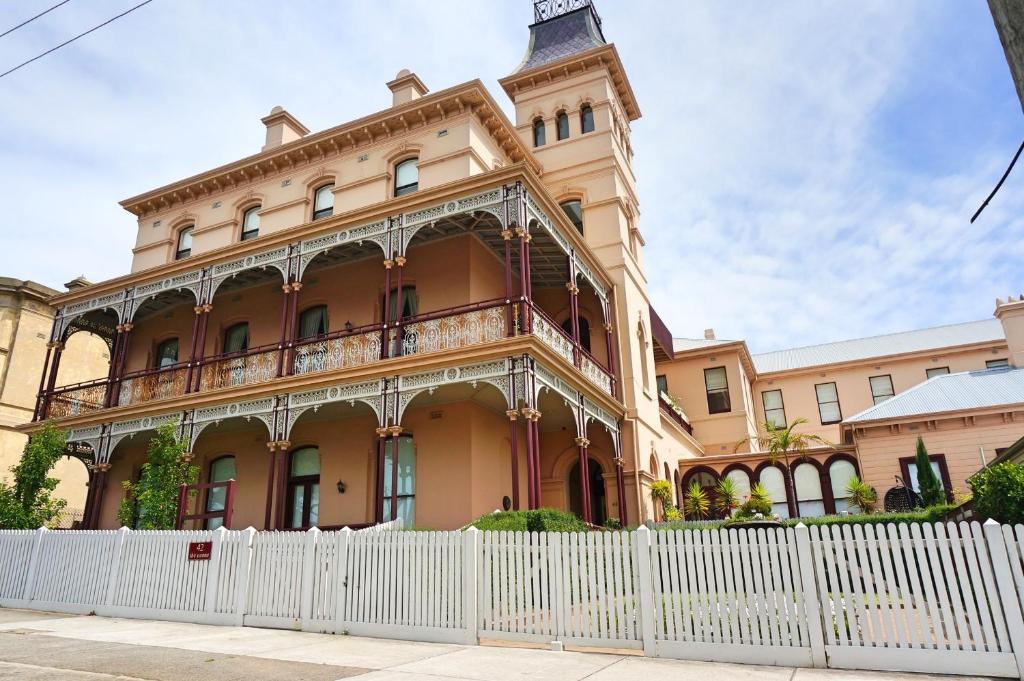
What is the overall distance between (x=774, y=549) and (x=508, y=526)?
507 centimetres

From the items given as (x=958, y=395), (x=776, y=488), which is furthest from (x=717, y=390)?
(x=958, y=395)

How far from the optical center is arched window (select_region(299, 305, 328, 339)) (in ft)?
64.1

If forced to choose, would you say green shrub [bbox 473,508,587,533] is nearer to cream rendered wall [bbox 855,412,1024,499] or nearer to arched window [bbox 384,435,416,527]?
arched window [bbox 384,435,416,527]

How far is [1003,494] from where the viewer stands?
31.8ft

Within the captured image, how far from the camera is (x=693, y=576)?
7.74 m

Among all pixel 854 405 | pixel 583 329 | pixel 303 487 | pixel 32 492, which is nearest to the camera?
pixel 32 492

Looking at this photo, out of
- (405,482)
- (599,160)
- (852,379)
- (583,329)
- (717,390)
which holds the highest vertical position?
(599,160)

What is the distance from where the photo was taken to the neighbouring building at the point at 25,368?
25.9 meters

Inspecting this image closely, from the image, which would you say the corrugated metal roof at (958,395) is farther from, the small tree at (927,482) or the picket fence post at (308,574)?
the picket fence post at (308,574)

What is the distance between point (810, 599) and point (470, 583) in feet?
13.2

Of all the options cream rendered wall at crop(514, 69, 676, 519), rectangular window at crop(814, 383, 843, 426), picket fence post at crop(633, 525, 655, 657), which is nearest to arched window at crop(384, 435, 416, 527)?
cream rendered wall at crop(514, 69, 676, 519)

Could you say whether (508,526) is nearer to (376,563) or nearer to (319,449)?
(376,563)

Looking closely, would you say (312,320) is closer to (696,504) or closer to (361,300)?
(361,300)

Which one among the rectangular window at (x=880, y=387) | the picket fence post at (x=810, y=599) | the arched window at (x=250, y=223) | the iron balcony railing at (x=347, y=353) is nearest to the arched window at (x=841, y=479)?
the iron balcony railing at (x=347, y=353)
